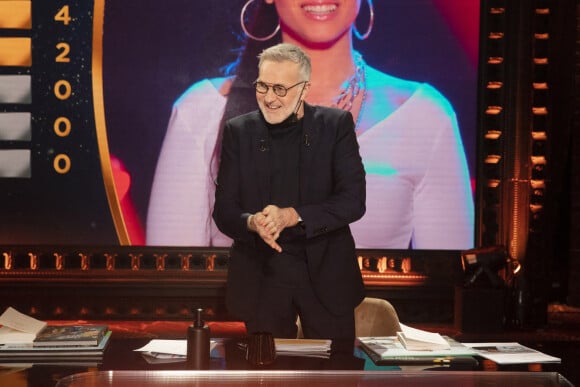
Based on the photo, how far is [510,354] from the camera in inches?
76.6

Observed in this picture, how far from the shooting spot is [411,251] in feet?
16.6

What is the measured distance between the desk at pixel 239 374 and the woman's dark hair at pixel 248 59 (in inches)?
130

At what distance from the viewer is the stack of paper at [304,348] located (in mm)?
1889

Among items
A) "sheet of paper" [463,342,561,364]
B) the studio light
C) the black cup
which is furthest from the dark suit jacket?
the studio light

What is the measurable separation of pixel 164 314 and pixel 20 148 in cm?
149

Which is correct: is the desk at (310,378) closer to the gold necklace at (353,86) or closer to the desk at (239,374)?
the desk at (239,374)

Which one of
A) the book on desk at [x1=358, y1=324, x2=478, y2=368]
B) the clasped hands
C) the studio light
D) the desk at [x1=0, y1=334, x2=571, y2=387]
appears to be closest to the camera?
the desk at [x1=0, y1=334, x2=571, y2=387]

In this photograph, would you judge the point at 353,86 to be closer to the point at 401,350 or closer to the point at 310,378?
the point at 401,350

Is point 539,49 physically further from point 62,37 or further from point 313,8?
point 62,37

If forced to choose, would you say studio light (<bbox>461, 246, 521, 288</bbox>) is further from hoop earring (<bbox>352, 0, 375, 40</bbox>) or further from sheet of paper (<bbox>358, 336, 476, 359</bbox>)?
sheet of paper (<bbox>358, 336, 476, 359</bbox>)

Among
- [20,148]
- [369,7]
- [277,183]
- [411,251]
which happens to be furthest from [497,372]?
[20,148]

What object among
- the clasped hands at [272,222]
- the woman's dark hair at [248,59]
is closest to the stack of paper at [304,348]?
the clasped hands at [272,222]

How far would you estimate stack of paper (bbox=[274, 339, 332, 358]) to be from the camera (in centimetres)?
189

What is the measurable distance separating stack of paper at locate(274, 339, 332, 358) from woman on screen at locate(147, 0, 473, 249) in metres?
3.07
